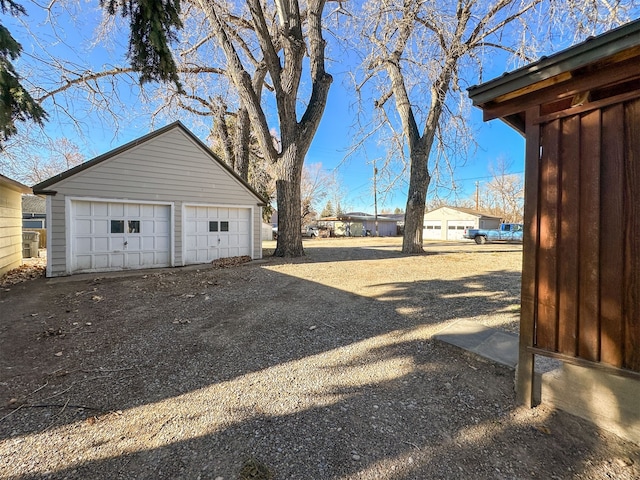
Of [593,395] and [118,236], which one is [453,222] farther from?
[593,395]

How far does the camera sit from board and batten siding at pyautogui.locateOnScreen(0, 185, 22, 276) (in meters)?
8.06

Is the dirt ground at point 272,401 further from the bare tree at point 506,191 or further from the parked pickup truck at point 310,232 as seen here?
the bare tree at point 506,191

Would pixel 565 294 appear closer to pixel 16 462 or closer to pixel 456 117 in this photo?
pixel 16 462

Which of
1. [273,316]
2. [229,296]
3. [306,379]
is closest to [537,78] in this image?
[306,379]

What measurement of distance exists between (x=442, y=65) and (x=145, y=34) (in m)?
9.21

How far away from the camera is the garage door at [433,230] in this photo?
116ft

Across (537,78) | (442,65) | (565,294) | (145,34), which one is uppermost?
(442,65)

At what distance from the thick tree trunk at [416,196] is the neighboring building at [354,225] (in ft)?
72.4

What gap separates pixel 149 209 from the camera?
350 inches

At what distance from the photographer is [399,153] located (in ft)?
42.7

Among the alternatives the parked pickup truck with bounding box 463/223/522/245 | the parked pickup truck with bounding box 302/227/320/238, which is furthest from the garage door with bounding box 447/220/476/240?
the parked pickup truck with bounding box 302/227/320/238

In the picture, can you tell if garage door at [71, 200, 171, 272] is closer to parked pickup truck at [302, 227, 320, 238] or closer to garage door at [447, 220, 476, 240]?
parked pickup truck at [302, 227, 320, 238]

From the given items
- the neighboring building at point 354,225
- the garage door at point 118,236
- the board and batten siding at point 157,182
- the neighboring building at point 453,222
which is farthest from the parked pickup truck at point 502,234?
the garage door at point 118,236

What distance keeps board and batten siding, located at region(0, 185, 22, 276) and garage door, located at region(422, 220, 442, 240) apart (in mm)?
33899
